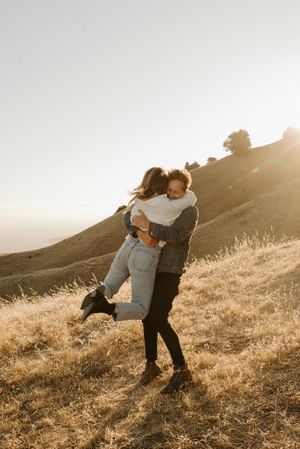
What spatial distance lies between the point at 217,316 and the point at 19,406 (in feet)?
11.9

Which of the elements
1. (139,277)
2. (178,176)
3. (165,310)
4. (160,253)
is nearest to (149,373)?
(165,310)

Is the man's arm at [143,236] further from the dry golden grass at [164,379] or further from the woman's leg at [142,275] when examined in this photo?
the dry golden grass at [164,379]

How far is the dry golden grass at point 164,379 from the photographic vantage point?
4238mm

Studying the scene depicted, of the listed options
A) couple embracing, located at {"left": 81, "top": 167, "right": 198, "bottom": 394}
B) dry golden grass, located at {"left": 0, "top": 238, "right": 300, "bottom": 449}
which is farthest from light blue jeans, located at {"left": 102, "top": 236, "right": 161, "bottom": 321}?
dry golden grass, located at {"left": 0, "top": 238, "right": 300, "bottom": 449}

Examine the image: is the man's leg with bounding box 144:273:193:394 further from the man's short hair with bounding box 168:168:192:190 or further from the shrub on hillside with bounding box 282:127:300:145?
the shrub on hillside with bounding box 282:127:300:145

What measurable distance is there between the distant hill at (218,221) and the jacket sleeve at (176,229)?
32.3 metres

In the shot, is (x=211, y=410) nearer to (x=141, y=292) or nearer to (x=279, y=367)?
(x=279, y=367)

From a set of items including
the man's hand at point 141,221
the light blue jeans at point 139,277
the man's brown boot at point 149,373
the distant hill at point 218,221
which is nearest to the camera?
the light blue jeans at point 139,277


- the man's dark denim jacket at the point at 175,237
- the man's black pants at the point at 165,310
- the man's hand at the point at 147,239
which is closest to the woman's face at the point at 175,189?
the man's dark denim jacket at the point at 175,237

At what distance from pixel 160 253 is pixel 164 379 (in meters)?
1.66

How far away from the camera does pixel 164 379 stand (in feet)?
18.2

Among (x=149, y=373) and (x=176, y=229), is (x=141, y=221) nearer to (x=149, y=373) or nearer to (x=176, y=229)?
(x=176, y=229)

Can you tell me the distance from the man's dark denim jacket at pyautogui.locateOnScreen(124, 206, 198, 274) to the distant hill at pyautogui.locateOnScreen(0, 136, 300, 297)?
32212mm

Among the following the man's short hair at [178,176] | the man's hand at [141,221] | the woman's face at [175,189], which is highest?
the man's short hair at [178,176]
